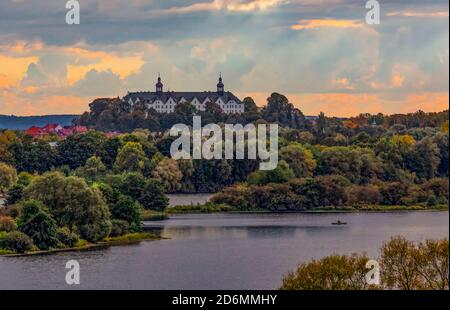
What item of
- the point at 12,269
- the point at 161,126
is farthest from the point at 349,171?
the point at 161,126

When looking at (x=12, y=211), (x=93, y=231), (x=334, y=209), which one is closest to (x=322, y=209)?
(x=334, y=209)

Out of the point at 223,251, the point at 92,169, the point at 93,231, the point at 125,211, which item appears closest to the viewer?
the point at 223,251

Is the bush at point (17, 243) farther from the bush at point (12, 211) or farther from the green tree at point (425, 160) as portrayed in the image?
the green tree at point (425, 160)

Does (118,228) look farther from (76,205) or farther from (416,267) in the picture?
(416,267)

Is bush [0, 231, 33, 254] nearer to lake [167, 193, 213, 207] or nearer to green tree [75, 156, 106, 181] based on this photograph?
lake [167, 193, 213, 207]

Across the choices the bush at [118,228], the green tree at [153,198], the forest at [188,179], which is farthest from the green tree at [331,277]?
the green tree at [153,198]

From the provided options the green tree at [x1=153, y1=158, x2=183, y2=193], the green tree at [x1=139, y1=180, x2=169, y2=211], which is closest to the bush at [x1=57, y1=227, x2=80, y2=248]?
the green tree at [x1=139, y1=180, x2=169, y2=211]
